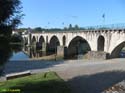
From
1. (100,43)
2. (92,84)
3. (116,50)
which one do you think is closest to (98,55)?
(116,50)

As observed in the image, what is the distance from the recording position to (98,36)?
6538cm

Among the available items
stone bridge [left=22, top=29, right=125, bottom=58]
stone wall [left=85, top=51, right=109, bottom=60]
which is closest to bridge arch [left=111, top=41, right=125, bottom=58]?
stone bridge [left=22, top=29, right=125, bottom=58]

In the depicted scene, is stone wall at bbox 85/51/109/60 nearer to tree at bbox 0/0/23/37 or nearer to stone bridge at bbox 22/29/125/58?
stone bridge at bbox 22/29/125/58

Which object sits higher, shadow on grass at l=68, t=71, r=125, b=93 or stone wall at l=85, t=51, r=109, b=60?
shadow on grass at l=68, t=71, r=125, b=93

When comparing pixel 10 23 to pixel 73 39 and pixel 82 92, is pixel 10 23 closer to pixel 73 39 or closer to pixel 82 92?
pixel 82 92

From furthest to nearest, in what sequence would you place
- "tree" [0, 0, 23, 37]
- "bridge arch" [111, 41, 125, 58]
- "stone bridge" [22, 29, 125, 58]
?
"stone bridge" [22, 29, 125, 58] < "bridge arch" [111, 41, 125, 58] < "tree" [0, 0, 23, 37]

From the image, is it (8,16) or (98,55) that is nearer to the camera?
(8,16)

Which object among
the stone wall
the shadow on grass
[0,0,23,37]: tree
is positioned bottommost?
the stone wall

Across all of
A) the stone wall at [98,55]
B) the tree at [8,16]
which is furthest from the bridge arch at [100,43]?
the tree at [8,16]

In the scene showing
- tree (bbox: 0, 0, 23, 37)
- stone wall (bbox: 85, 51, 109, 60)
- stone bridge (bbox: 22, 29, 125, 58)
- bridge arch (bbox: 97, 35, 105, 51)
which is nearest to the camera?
tree (bbox: 0, 0, 23, 37)

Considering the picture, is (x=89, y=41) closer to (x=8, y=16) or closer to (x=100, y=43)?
(x=100, y=43)

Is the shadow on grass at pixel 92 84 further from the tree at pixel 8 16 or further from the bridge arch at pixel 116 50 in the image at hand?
the bridge arch at pixel 116 50

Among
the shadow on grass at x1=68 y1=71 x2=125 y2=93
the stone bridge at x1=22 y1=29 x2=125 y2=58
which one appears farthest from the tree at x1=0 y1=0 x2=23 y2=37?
the stone bridge at x1=22 y1=29 x2=125 y2=58

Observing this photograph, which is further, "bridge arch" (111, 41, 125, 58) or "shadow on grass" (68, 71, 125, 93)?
"bridge arch" (111, 41, 125, 58)
